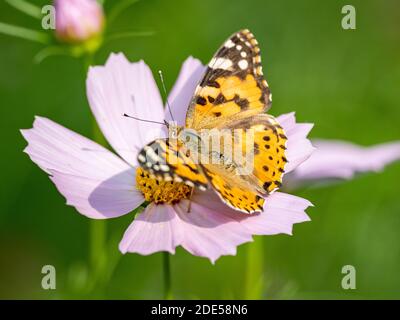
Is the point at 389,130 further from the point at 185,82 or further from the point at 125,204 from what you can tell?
the point at 125,204

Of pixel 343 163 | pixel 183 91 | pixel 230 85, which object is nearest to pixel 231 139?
pixel 230 85

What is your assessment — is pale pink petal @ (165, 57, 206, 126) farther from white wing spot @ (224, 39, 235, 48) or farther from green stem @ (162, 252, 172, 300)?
green stem @ (162, 252, 172, 300)

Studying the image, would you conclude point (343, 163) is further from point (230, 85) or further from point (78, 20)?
point (78, 20)

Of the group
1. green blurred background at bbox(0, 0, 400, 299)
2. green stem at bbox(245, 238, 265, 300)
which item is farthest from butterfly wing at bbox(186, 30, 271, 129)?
green blurred background at bbox(0, 0, 400, 299)

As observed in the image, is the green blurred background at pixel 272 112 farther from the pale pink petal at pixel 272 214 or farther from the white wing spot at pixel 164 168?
the white wing spot at pixel 164 168
